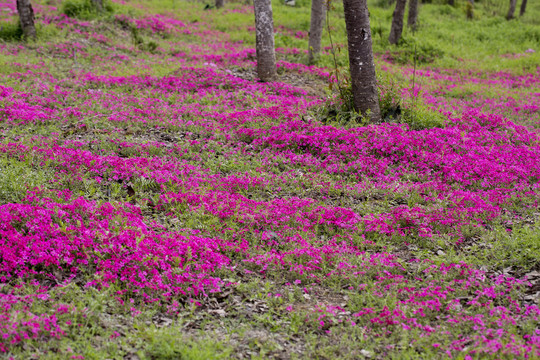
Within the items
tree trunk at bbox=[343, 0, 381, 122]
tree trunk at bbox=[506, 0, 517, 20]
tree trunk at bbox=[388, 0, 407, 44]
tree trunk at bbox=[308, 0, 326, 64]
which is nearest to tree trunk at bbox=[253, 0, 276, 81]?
tree trunk at bbox=[308, 0, 326, 64]

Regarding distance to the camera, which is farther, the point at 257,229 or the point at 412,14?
the point at 412,14

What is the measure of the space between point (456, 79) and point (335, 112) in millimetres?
10277

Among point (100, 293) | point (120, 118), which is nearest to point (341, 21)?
point (120, 118)

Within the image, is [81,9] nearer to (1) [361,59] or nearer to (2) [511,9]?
(1) [361,59]

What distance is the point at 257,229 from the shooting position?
718 cm

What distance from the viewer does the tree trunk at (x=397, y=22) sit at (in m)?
23.6

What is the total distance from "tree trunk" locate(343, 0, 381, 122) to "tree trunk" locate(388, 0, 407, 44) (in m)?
14.1

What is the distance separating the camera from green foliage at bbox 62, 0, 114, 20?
76.8ft

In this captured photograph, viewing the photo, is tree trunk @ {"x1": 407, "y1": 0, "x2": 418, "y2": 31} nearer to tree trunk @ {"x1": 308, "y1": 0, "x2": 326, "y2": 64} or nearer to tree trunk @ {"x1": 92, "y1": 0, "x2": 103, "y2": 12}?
tree trunk @ {"x1": 308, "y1": 0, "x2": 326, "y2": 64}

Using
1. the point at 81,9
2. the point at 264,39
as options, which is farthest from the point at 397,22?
the point at 81,9

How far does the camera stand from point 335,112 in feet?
40.5

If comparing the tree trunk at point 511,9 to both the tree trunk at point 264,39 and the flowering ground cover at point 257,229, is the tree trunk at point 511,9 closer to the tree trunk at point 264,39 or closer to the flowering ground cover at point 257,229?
the flowering ground cover at point 257,229

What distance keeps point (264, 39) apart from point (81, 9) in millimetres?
13222

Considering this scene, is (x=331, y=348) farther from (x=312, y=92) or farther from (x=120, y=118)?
(x=312, y=92)
